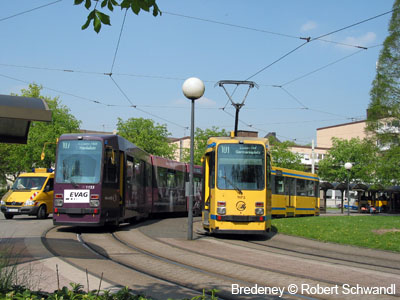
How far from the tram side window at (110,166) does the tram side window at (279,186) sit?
13.6 m

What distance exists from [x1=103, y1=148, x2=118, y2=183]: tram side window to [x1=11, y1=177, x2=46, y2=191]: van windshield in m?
9.69

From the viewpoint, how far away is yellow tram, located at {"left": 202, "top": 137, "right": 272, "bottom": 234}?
14930mm

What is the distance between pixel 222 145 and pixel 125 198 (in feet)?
13.8

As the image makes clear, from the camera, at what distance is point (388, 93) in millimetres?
33406

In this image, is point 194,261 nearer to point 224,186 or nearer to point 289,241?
point 224,186

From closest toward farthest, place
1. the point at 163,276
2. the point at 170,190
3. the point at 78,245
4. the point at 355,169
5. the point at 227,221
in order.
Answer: the point at 163,276, the point at 78,245, the point at 227,221, the point at 170,190, the point at 355,169

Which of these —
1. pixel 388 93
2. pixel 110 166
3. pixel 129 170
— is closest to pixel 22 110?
pixel 110 166

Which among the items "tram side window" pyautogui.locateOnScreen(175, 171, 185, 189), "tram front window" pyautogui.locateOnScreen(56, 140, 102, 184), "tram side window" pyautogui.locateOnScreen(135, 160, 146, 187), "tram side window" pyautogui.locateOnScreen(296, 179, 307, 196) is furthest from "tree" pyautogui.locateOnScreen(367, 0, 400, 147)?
"tram front window" pyautogui.locateOnScreen(56, 140, 102, 184)

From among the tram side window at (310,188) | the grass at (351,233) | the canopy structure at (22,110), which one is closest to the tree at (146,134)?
the tram side window at (310,188)

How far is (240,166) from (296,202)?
54.5 ft

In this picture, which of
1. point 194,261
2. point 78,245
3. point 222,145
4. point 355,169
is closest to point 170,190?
point 222,145

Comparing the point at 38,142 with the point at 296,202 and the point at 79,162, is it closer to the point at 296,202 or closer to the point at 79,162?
the point at 296,202

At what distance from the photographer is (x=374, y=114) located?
3406 centimetres

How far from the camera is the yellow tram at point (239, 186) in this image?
588 inches
